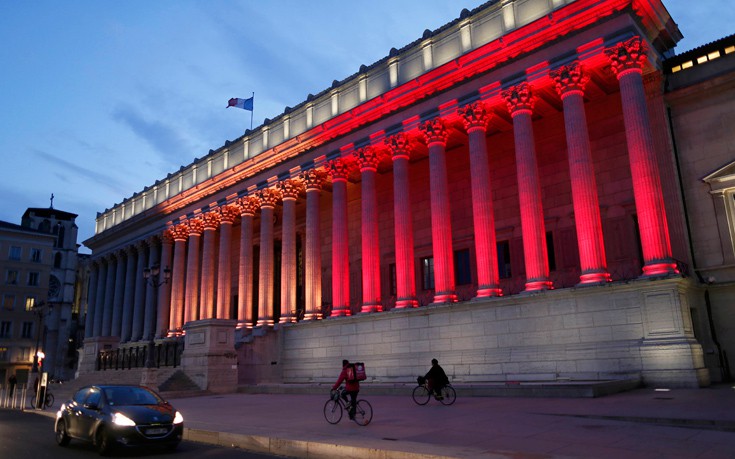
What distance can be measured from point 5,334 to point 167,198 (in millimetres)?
41365

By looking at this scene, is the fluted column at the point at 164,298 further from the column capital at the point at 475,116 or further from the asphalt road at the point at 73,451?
the asphalt road at the point at 73,451

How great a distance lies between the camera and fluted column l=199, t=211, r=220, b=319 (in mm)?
45219

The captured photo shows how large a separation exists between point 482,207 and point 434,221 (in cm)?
309

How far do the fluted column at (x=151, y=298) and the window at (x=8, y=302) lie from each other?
3540cm

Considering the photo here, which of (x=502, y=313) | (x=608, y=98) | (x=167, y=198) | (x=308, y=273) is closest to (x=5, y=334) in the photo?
(x=167, y=198)

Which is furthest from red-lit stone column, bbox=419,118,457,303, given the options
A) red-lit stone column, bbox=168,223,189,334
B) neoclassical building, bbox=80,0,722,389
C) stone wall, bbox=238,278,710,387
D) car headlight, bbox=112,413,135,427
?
red-lit stone column, bbox=168,223,189,334

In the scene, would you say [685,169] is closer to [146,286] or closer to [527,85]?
[527,85]

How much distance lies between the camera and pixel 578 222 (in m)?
24.8

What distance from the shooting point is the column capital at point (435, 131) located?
103 feet

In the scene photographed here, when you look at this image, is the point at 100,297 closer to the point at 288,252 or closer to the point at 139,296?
the point at 139,296

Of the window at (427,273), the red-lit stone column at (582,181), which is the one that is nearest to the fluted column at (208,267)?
the window at (427,273)

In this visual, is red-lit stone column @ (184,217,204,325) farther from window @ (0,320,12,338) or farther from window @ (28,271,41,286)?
window @ (28,271,41,286)

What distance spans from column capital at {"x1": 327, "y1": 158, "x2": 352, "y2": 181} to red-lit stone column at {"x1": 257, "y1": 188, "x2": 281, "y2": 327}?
21.1 feet

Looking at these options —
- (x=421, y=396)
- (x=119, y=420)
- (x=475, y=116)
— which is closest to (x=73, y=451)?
(x=119, y=420)
